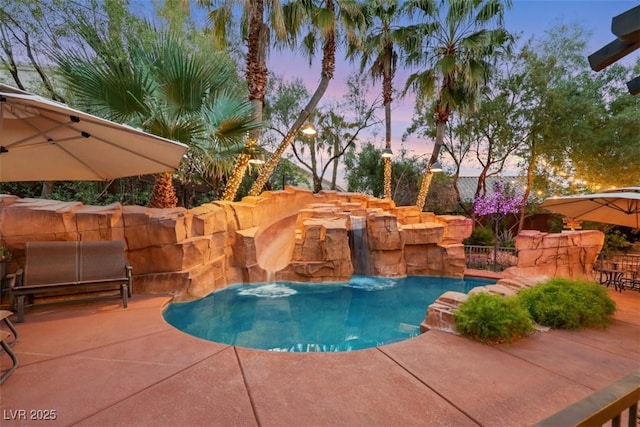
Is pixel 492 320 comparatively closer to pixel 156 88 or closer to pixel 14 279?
pixel 14 279

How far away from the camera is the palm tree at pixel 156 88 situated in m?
5.44

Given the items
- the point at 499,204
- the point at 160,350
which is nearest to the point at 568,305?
the point at 160,350

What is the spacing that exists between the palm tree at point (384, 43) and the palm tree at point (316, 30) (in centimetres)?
144

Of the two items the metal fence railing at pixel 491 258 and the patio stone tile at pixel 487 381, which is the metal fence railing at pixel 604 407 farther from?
the metal fence railing at pixel 491 258

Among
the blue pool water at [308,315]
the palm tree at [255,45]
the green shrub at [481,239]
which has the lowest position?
the blue pool water at [308,315]

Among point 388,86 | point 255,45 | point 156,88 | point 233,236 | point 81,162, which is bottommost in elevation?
point 233,236

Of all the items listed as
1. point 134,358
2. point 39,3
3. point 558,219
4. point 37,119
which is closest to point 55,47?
point 39,3

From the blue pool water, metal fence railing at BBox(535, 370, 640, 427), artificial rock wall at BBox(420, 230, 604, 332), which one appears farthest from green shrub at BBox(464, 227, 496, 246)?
metal fence railing at BBox(535, 370, 640, 427)

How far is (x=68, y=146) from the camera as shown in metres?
3.56

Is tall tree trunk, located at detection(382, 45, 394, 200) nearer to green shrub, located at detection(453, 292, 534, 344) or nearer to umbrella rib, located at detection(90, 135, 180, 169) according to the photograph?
green shrub, located at detection(453, 292, 534, 344)

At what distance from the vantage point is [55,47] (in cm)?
817

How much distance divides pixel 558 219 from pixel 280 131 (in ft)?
45.0

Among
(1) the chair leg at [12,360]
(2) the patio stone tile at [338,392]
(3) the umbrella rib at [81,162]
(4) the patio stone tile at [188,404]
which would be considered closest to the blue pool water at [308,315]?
(2) the patio stone tile at [338,392]

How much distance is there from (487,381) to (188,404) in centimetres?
239
